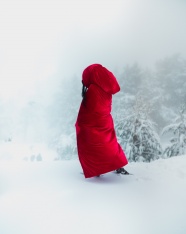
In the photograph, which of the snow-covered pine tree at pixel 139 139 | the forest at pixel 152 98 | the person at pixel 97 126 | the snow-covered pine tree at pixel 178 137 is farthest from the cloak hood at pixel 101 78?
the forest at pixel 152 98

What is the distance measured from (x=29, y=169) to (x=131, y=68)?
17469 millimetres

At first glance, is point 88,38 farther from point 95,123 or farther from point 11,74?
point 95,123

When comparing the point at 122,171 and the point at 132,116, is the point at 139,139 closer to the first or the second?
the point at 132,116

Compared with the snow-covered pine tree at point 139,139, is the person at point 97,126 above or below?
above

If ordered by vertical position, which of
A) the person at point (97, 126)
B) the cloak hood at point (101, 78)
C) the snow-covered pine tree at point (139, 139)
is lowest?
the snow-covered pine tree at point (139, 139)

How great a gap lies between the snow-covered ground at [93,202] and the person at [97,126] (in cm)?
16

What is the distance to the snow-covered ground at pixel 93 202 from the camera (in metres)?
1.92

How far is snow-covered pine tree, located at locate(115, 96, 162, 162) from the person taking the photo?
8078 mm

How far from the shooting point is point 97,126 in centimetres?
303

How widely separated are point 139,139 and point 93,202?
19.6ft

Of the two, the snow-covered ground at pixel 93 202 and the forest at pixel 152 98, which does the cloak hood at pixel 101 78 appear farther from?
the forest at pixel 152 98

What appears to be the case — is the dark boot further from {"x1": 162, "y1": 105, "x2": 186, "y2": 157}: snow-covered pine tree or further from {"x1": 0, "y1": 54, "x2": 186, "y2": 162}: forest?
{"x1": 162, "y1": 105, "x2": 186, "y2": 157}: snow-covered pine tree

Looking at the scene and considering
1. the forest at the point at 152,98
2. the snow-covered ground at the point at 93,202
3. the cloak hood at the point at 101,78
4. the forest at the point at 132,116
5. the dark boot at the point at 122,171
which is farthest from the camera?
the forest at the point at 152,98

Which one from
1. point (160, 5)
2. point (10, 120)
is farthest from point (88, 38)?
point (10, 120)
